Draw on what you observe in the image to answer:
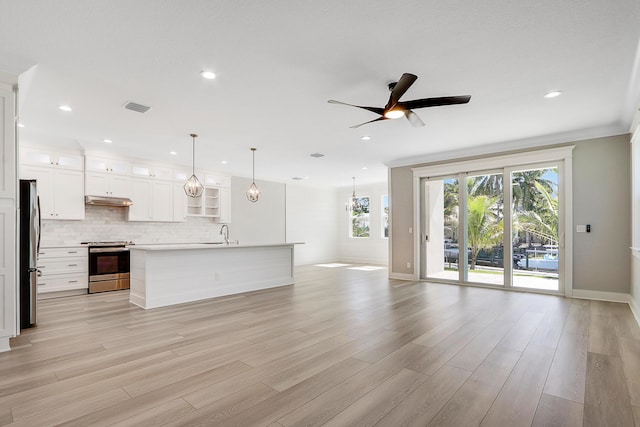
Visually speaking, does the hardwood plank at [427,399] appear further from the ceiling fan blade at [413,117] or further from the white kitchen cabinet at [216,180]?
the white kitchen cabinet at [216,180]

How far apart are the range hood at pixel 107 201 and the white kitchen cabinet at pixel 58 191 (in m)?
A: 0.16

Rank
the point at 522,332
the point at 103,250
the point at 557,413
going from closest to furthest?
the point at 557,413 → the point at 522,332 → the point at 103,250

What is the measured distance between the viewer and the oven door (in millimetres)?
5887

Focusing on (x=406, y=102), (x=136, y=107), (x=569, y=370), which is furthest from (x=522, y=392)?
(x=136, y=107)

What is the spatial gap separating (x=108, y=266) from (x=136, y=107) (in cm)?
347

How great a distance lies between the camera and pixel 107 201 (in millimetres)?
6203

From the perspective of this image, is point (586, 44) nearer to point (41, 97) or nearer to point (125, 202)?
point (41, 97)

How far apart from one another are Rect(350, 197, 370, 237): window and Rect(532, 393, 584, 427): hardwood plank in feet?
28.9

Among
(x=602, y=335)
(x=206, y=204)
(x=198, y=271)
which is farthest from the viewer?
(x=206, y=204)

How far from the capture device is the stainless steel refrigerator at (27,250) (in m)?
3.66

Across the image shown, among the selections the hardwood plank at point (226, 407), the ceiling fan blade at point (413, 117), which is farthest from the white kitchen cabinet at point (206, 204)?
the hardwood plank at point (226, 407)

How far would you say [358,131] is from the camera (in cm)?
510

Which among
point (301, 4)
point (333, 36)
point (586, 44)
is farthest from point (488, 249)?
point (301, 4)

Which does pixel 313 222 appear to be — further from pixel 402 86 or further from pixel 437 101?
pixel 402 86
